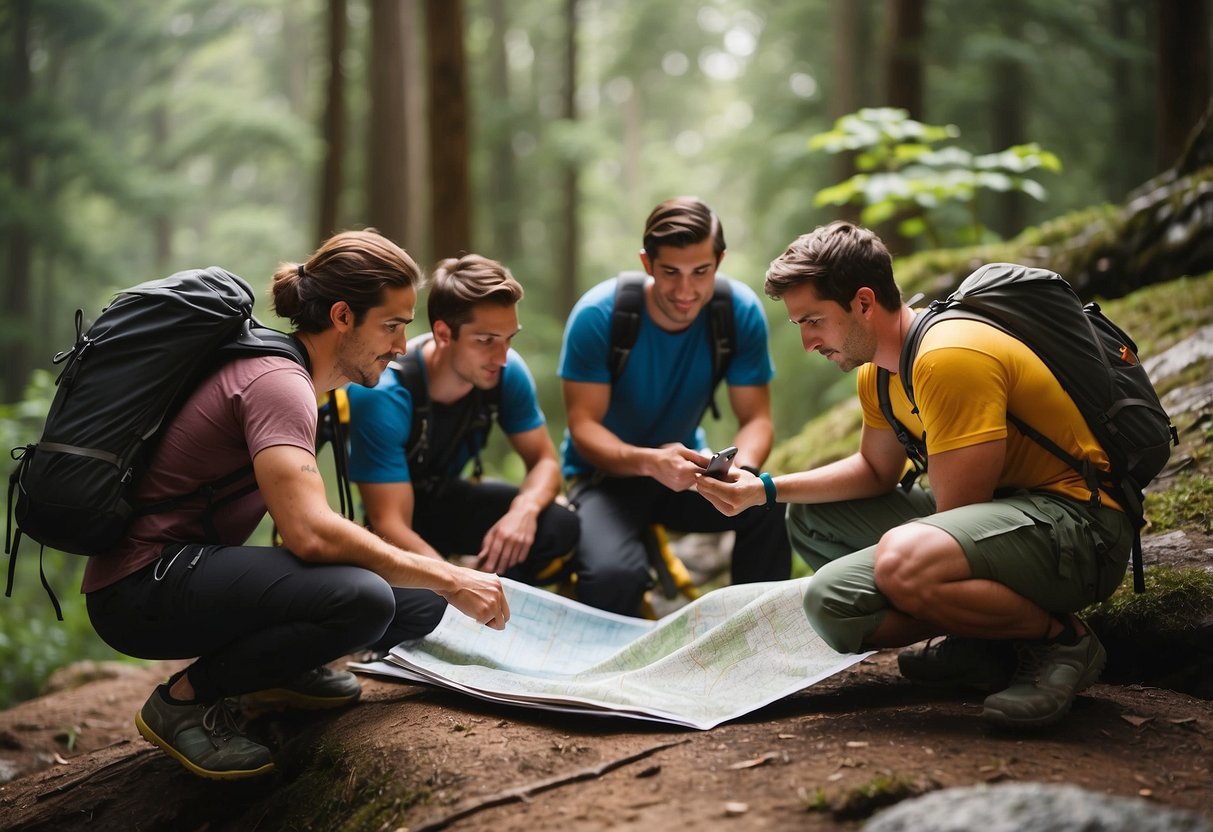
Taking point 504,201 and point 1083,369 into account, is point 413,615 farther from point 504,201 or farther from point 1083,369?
point 504,201

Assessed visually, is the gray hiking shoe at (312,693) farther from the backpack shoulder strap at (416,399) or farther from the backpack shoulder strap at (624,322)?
the backpack shoulder strap at (624,322)

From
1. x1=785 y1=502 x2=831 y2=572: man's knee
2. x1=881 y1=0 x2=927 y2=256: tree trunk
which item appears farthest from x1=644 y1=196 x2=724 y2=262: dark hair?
x1=881 y1=0 x2=927 y2=256: tree trunk

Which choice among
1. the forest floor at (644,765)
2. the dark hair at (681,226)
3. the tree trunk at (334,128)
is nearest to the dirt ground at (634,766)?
the forest floor at (644,765)

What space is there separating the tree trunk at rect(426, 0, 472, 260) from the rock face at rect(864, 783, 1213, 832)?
7319 mm

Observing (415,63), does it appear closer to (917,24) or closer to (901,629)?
(917,24)

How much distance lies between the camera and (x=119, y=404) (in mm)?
2805


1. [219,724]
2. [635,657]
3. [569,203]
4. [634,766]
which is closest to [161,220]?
[569,203]

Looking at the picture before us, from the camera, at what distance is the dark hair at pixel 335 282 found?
3248 millimetres

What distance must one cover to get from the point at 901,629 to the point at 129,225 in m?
28.5

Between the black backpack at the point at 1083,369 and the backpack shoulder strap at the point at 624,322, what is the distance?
5.20 ft

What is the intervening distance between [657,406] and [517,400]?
2.24 ft

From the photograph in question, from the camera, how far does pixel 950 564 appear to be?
274 cm

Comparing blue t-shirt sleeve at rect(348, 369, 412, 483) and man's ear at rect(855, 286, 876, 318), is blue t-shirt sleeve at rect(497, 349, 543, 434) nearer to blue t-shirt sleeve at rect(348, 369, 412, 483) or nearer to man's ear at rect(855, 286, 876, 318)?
blue t-shirt sleeve at rect(348, 369, 412, 483)

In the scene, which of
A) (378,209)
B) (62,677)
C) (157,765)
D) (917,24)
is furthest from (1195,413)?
(378,209)
